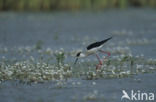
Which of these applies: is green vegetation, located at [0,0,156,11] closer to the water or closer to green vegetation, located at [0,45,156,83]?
the water

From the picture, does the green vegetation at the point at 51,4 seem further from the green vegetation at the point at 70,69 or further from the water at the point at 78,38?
the green vegetation at the point at 70,69

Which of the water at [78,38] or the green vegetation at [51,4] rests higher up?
the green vegetation at [51,4]

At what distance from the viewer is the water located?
26.7ft

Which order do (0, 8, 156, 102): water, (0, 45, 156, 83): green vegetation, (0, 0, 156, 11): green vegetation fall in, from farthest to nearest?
(0, 0, 156, 11): green vegetation → (0, 45, 156, 83): green vegetation → (0, 8, 156, 102): water

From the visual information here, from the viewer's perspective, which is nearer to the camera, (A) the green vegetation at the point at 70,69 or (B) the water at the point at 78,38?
(B) the water at the point at 78,38

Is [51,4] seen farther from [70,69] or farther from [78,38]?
[70,69]

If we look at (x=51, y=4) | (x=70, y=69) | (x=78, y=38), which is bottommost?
(x=70, y=69)

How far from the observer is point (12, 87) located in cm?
876

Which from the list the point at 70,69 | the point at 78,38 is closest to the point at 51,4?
the point at 78,38

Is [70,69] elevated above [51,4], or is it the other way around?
[51,4]

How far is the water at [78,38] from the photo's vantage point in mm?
8141

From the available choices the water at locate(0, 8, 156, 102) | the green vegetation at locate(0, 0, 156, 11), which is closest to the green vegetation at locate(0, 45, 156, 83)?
A: the water at locate(0, 8, 156, 102)

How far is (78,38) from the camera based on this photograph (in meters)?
16.4

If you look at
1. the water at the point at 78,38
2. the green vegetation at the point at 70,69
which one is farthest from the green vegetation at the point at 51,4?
the green vegetation at the point at 70,69
